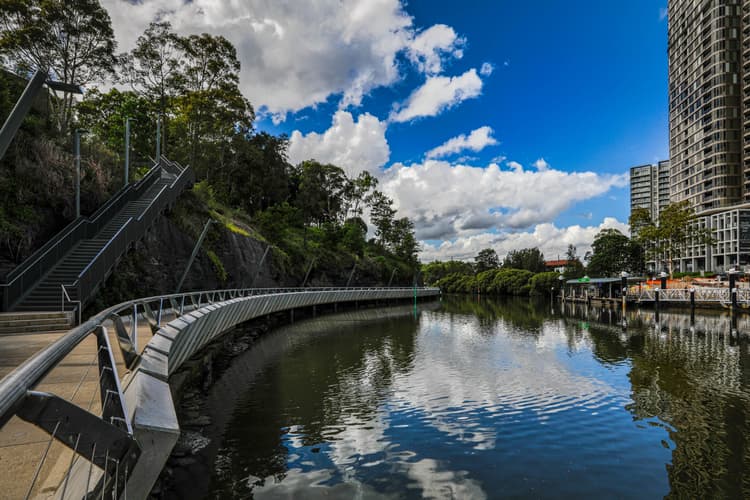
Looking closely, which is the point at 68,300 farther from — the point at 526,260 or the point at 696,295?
the point at 526,260

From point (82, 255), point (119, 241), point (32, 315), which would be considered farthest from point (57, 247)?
point (32, 315)

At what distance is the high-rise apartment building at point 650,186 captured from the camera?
165 meters

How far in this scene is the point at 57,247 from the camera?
51.2ft

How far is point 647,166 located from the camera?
567ft

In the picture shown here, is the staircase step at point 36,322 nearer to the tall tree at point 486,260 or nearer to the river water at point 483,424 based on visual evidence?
the river water at point 483,424

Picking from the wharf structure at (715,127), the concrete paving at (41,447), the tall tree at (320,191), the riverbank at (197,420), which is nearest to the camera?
the concrete paving at (41,447)

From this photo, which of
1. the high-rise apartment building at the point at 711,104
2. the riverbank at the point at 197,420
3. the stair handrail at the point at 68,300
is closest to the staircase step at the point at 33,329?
the stair handrail at the point at 68,300

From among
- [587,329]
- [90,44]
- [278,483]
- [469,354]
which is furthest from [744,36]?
[278,483]

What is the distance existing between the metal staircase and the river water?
18.7ft

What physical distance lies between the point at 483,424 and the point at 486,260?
118054 mm

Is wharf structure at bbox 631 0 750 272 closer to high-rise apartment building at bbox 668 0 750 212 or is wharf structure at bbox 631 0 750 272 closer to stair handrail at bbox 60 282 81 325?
high-rise apartment building at bbox 668 0 750 212

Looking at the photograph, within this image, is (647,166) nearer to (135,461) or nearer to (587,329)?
(587,329)

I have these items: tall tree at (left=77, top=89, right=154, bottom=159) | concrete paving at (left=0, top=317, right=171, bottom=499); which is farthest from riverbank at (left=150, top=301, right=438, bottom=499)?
tall tree at (left=77, top=89, right=154, bottom=159)

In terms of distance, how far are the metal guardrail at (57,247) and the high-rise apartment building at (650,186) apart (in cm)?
18397
